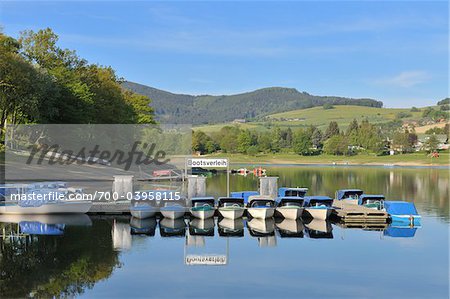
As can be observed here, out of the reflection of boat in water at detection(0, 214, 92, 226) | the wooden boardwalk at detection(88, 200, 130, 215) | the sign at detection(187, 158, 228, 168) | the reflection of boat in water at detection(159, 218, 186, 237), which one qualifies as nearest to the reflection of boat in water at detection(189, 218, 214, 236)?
the reflection of boat in water at detection(159, 218, 186, 237)

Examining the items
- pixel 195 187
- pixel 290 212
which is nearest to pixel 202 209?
pixel 195 187

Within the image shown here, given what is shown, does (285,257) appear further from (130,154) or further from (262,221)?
(130,154)

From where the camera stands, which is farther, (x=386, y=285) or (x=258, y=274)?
(x=258, y=274)

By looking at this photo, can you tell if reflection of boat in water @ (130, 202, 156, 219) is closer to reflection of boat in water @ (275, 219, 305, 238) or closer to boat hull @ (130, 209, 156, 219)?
boat hull @ (130, 209, 156, 219)

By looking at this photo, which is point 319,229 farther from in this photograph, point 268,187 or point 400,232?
point 268,187

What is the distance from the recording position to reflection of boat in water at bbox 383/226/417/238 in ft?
139

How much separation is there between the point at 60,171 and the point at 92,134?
19.2m

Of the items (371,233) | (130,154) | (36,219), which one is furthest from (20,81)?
(371,233)

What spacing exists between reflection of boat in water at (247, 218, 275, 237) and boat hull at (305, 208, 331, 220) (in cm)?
360

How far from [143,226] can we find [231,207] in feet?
24.6

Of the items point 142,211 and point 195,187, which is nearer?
point 142,211

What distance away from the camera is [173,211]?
4756 cm

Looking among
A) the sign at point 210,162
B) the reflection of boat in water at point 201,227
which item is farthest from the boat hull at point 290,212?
the sign at point 210,162

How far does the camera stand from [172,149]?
478 feet
